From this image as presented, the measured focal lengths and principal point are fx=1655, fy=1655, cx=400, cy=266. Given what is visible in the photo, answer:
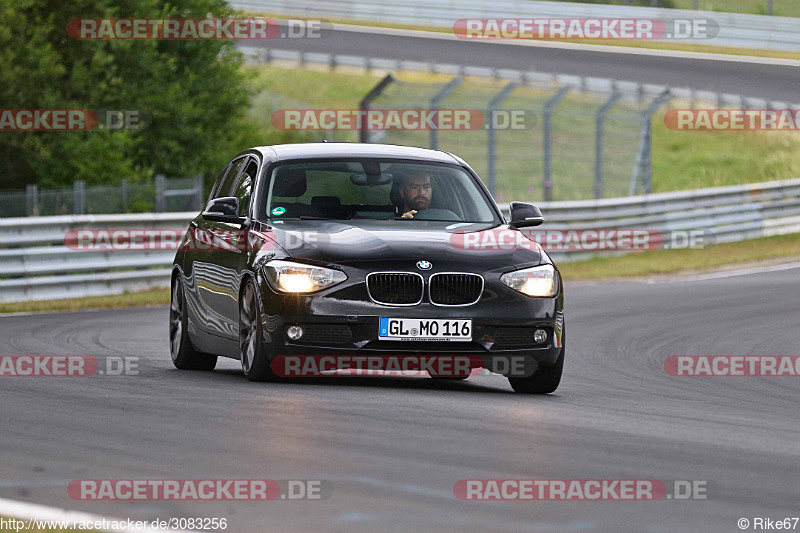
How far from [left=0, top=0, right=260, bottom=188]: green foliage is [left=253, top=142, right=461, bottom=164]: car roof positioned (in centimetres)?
1818

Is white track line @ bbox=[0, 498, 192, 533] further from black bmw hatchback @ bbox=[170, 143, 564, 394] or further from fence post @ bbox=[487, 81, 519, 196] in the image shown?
fence post @ bbox=[487, 81, 519, 196]

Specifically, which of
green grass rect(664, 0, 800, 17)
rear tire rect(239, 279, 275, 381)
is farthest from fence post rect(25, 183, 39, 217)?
green grass rect(664, 0, 800, 17)

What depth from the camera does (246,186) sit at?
1176 centimetres

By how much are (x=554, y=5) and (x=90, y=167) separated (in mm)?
25221

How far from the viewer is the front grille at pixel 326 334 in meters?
9.98

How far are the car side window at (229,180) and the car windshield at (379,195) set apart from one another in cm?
104

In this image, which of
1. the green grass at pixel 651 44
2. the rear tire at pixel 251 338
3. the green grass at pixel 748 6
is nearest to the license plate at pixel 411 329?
the rear tire at pixel 251 338

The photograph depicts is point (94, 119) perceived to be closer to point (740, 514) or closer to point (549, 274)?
point (549, 274)

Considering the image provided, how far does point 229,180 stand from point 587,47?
126 feet

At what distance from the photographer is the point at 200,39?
34.8m

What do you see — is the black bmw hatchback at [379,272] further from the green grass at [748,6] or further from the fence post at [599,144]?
the green grass at [748,6]

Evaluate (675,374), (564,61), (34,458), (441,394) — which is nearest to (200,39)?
(564,61)

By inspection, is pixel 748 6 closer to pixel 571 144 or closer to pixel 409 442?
pixel 571 144

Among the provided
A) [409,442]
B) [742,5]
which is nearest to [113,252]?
[409,442]
